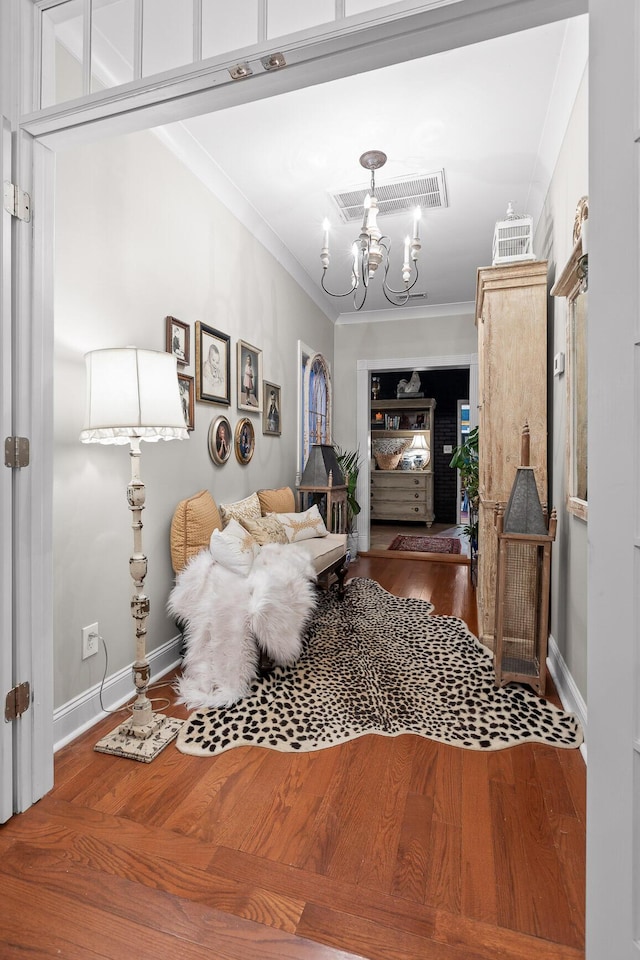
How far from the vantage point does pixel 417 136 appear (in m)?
2.62

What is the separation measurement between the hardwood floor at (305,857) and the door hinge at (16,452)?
3.52 ft

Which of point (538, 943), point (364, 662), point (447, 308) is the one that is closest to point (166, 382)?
point (364, 662)

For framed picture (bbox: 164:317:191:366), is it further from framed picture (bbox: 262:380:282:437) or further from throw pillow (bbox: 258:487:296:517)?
throw pillow (bbox: 258:487:296:517)

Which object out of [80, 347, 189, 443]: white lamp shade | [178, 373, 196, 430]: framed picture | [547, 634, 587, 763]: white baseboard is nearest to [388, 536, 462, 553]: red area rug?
[547, 634, 587, 763]: white baseboard

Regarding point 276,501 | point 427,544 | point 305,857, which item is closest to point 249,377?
point 276,501

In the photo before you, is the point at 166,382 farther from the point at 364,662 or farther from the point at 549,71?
the point at 549,71

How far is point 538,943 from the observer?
3.61ft

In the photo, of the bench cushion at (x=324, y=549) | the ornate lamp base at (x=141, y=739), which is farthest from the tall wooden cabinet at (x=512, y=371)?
the ornate lamp base at (x=141, y=739)

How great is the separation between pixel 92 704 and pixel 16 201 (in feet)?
6.05

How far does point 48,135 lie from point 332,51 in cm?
90

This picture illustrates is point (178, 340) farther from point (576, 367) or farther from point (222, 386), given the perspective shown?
point (576, 367)

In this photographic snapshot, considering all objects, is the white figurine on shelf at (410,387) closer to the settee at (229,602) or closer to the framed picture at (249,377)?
the framed picture at (249,377)

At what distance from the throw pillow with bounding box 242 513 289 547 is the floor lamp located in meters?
1.10

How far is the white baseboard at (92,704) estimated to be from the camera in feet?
6.12
